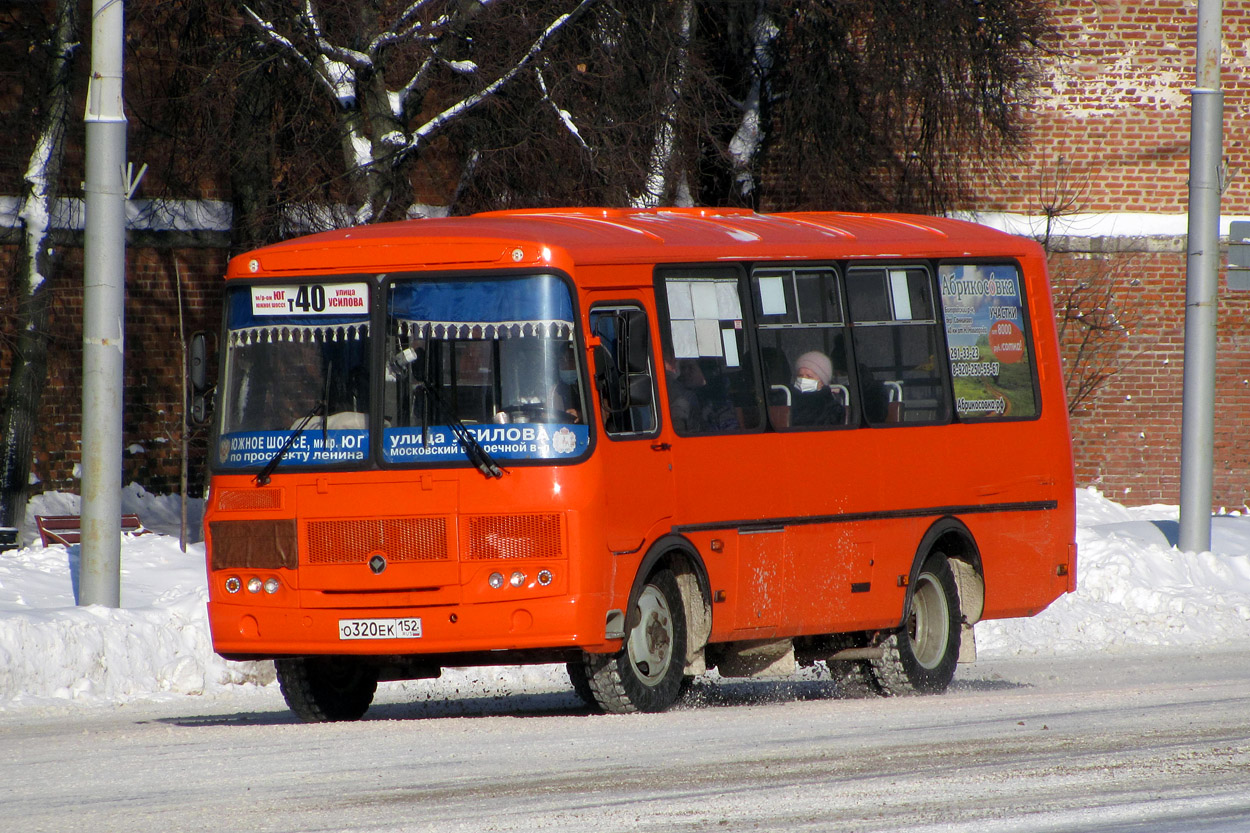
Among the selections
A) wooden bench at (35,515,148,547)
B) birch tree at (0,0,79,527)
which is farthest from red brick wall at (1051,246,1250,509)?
birch tree at (0,0,79,527)

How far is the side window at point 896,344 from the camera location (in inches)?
504

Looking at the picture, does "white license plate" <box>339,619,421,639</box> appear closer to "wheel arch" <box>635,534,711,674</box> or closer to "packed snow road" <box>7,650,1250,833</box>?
"packed snow road" <box>7,650,1250,833</box>

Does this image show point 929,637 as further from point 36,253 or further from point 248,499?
point 36,253

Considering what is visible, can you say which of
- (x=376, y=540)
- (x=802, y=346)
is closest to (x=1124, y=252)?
(x=802, y=346)

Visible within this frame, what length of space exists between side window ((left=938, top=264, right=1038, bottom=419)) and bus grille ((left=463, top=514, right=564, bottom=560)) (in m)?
3.93

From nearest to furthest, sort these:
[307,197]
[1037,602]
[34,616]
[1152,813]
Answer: [1152,813]
[34,616]
[1037,602]
[307,197]

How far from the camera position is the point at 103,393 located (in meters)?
14.2

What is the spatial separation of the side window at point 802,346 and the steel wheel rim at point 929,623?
1.60m

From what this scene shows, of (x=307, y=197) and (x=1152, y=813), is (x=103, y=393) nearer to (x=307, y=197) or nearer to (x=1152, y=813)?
(x=307, y=197)

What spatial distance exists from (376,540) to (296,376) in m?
1.08

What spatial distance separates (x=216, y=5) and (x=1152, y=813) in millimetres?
13032

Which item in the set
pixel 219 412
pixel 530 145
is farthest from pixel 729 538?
pixel 530 145

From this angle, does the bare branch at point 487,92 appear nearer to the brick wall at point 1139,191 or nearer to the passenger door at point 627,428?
the passenger door at point 627,428

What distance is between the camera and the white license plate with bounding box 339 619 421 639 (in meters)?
10.6
